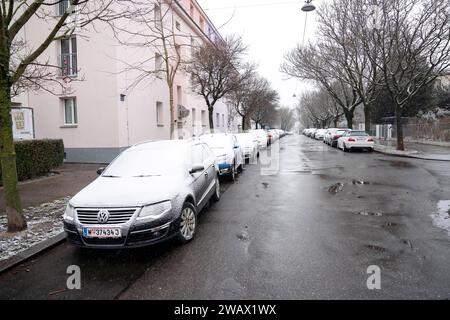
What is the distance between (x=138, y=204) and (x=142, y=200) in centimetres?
9

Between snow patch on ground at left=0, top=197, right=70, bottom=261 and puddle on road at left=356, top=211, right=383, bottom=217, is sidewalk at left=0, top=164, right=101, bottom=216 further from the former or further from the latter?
puddle on road at left=356, top=211, right=383, bottom=217

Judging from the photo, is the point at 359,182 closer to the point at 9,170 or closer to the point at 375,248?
the point at 375,248

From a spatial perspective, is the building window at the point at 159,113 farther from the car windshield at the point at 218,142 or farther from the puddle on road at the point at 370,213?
the puddle on road at the point at 370,213

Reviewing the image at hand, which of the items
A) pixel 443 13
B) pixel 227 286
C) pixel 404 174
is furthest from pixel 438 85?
pixel 227 286

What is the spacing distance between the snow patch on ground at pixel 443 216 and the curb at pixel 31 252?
6224mm

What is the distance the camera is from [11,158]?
554cm

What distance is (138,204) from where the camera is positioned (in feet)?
14.1

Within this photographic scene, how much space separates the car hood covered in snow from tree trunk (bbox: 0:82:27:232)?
156 centimetres

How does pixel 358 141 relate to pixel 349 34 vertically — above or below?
below

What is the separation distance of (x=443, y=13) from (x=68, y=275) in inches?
774

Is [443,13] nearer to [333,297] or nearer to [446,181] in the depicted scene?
[446,181]

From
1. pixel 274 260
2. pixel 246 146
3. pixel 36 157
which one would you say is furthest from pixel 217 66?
pixel 274 260

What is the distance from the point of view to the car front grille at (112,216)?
424 centimetres

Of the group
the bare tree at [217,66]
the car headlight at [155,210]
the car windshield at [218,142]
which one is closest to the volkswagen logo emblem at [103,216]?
the car headlight at [155,210]
